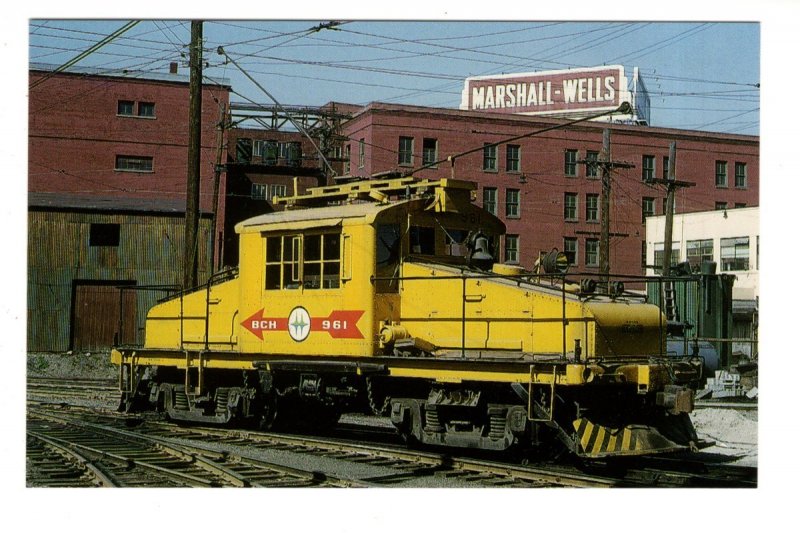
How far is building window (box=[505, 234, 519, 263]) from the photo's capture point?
3841cm

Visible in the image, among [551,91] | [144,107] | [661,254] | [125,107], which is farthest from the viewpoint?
[551,91]

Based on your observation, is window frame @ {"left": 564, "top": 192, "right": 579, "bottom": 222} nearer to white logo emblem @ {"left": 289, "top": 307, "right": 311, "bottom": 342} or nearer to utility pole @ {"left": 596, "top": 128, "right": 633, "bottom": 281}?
utility pole @ {"left": 596, "top": 128, "right": 633, "bottom": 281}

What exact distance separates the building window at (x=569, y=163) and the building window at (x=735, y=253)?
24.0ft

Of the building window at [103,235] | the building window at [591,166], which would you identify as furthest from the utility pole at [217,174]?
the building window at [591,166]

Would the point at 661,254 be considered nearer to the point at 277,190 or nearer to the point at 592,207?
the point at 592,207

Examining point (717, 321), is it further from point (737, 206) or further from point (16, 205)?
point (16, 205)

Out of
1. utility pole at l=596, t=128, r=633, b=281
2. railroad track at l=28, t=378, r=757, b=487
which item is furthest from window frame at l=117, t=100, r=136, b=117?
railroad track at l=28, t=378, r=757, b=487

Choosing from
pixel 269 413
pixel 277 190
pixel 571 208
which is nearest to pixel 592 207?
pixel 571 208

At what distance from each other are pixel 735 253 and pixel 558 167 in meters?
8.11

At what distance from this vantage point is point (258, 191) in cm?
4231

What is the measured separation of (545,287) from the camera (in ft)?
40.2

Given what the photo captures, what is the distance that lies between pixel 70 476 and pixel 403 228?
530cm

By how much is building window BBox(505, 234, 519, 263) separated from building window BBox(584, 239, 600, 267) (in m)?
2.83
